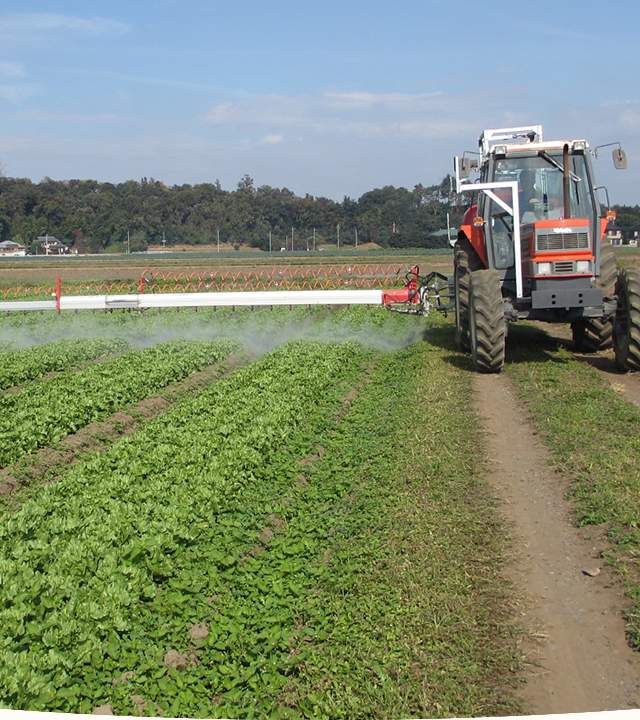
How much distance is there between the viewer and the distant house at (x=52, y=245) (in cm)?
10938

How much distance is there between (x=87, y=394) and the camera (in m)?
11.6

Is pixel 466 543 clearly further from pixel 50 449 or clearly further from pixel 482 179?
pixel 482 179

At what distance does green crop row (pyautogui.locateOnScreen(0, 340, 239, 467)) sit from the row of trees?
9487 cm

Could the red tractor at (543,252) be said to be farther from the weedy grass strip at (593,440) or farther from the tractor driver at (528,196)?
the weedy grass strip at (593,440)

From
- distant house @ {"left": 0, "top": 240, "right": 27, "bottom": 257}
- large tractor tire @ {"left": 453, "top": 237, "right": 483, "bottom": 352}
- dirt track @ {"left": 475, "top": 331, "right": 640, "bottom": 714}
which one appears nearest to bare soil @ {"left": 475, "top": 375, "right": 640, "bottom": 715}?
dirt track @ {"left": 475, "top": 331, "right": 640, "bottom": 714}

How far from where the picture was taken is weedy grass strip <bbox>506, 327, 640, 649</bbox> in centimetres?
608

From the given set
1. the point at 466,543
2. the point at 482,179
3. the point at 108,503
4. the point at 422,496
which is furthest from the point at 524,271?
the point at 108,503

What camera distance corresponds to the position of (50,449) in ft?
31.3

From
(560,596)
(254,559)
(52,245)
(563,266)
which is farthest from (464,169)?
(52,245)

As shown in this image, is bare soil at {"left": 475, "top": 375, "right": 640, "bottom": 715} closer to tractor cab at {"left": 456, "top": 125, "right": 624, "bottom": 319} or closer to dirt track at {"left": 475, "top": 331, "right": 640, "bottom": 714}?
dirt track at {"left": 475, "top": 331, "right": 640, "bottom": 714}

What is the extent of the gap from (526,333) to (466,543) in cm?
1106

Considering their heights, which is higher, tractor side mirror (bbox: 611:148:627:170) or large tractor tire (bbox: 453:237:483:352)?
tractor side mirror (bbox: 611:148:627:170)

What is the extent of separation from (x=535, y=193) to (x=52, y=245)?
108 m

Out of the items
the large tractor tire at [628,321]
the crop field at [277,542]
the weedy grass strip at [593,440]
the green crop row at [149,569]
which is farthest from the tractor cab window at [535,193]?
the green crop row at [149,569]
